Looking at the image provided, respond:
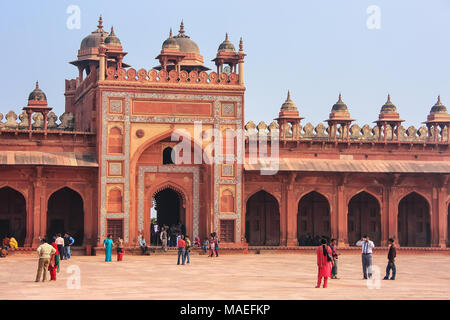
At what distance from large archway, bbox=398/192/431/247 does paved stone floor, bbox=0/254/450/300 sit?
6.32m

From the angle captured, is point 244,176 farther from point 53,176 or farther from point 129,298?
point 129,298

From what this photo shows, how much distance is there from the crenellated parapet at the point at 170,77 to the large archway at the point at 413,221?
8.98 m

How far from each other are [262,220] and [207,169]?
374 cm

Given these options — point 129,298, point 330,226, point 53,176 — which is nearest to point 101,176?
point 53,176

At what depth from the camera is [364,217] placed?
3584 centimetres

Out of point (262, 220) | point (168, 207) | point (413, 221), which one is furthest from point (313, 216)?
point (168, 207)

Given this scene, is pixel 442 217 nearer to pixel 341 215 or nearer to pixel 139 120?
pixel 341 215

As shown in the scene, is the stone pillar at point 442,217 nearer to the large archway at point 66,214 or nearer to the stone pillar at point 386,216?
the stone pillar at point 386,216

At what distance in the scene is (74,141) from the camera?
31.8 m

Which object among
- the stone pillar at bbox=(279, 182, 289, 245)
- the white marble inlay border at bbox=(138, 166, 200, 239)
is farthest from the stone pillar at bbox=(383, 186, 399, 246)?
the white marble inlay border at bbox=(138, 166, 200, 239)

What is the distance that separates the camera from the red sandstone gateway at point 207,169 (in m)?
31.2
